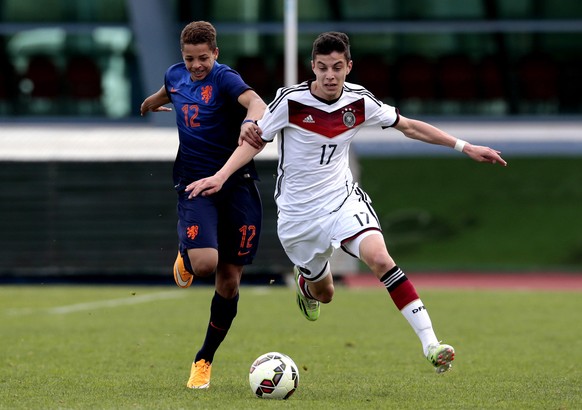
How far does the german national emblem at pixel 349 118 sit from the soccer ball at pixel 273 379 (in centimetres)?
163

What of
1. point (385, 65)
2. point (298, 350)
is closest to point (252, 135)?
point (298, 350)

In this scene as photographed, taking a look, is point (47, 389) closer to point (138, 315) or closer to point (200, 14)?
point (138, 315)

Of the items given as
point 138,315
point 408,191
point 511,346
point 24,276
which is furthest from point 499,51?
point 511,346

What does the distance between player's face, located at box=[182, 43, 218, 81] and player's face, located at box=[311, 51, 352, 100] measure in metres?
0.76

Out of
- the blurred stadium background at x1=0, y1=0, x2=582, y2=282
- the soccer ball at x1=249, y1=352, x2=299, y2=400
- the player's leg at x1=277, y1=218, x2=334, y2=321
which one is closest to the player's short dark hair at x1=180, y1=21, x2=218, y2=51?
the player's leg at x1=277, y1=218, x2=334, y2=321

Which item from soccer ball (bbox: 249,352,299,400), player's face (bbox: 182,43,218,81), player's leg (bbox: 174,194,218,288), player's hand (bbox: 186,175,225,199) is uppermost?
player's face (bbox: 182,43,218,81)

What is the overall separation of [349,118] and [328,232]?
776 mm

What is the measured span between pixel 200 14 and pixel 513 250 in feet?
29.9

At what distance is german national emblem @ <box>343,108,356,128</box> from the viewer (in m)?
8.14

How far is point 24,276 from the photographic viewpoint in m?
20.6

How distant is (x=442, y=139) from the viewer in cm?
809

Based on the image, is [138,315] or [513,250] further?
[513,250]

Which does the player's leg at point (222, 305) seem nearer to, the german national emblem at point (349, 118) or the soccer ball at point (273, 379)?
the soccer ball at point (273, 379)

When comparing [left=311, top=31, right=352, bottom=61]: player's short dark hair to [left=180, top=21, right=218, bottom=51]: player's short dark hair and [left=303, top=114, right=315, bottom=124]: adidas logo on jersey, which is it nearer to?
[left=303, top=114, right=315, bottom=124]: adidas logo on jersey
